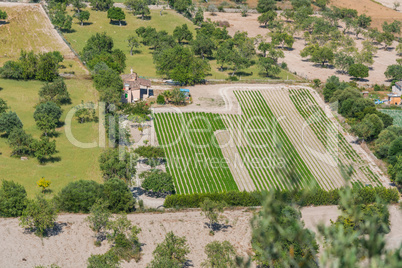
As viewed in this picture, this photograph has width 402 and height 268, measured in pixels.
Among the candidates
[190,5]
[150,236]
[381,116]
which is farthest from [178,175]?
[190,5]

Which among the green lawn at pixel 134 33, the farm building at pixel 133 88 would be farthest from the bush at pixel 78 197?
the green lawn at pixel 134 33

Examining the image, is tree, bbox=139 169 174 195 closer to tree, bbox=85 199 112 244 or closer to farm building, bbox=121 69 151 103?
tree, bbox=85 199 112 244

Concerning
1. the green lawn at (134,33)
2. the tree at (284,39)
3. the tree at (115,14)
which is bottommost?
the green lawn at (134,33)

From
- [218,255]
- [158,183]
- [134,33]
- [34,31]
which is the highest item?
[218,255]

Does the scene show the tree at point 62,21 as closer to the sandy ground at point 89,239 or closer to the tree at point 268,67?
the tree at point 268,67

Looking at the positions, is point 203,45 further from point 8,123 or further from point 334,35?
point 8,123

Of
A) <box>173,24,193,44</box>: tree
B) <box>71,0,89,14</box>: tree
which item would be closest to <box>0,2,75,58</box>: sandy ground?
<box>71,0,89,14</box>: tree

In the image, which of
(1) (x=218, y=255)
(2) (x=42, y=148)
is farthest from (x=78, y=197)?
(1) (x=218, y=255)
